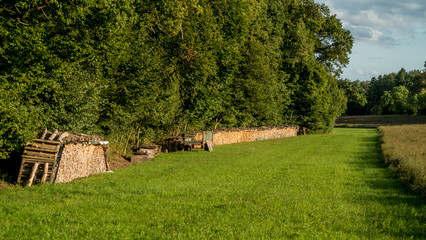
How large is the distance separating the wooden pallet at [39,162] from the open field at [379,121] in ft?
331

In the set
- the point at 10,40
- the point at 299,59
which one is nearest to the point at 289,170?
the point at 10,40

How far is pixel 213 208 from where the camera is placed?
11.5 metres

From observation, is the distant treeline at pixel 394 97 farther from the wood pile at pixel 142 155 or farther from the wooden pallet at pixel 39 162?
the wooden pallet at pixel 39 162

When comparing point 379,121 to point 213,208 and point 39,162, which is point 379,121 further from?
point 39,162

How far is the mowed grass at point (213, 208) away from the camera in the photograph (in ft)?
29.8

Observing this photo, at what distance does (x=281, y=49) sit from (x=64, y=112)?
48651mm

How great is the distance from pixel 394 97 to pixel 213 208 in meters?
143

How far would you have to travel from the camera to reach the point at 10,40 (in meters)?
15.9

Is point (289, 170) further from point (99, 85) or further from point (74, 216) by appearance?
point (74, 216)

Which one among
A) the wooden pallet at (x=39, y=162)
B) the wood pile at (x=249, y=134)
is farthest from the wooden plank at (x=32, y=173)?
the wood pile at (x=249, y=134)

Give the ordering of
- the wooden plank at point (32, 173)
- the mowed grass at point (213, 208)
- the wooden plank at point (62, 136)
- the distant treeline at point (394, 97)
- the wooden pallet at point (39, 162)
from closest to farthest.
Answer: the mowed grass at point (213, 208) < the wooden plank at point (32, 173) < the wooden pallet at point (39, 162) < the wooden plank at point (62, 136) < the distant treeline at point (394, 97)

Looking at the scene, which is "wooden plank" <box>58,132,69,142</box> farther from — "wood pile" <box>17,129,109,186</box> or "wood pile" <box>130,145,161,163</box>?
"wood pile" <box>130,145,161,163</box>

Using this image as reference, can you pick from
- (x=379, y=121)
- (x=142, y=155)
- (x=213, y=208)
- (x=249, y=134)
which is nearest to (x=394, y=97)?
(x=379, y=121)

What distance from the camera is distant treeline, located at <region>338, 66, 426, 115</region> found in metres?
126
